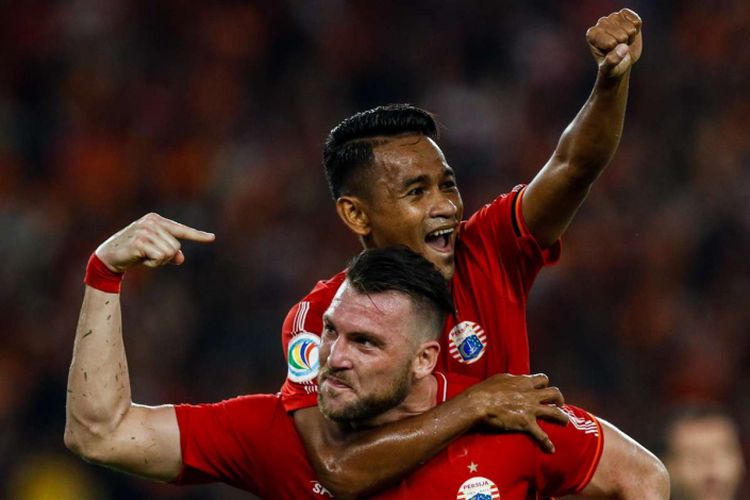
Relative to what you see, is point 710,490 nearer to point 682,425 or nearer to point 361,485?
point 682,425

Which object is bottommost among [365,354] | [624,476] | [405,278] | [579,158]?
[624,476]

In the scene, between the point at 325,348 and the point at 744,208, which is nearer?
the point at 325,348

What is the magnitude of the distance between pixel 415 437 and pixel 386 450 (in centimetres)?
8

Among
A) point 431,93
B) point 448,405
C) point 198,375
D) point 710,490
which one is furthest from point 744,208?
point 448,405

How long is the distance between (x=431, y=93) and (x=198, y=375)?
2582mm

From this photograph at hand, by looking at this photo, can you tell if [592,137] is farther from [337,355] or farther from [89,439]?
[89,439]

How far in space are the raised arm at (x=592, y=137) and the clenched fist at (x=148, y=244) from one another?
3.07 ft

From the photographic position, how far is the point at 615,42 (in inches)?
131

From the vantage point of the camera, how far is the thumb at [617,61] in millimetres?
3344

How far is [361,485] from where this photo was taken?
3.37m

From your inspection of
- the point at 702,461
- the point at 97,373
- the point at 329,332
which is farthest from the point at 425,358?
the point at 702,461

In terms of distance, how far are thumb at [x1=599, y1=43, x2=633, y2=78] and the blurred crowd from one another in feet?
13.4

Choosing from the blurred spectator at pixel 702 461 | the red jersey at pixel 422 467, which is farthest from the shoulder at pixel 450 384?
the blurred spectator at pixel 702 461

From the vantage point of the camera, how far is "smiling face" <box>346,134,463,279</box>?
3.80 m
